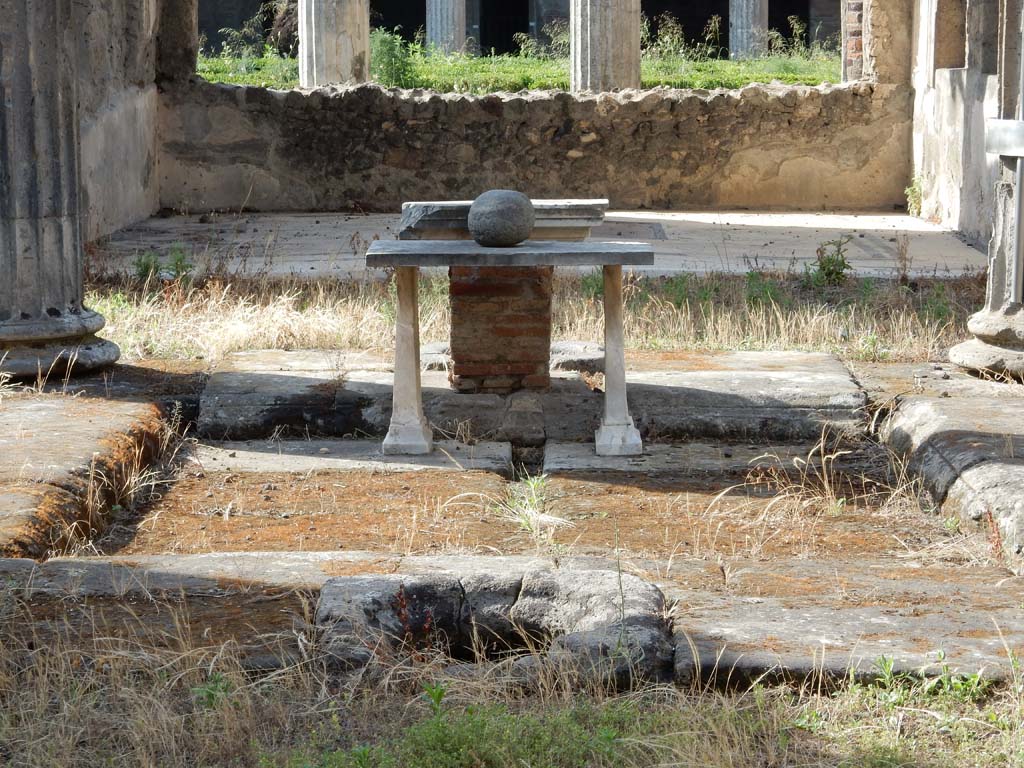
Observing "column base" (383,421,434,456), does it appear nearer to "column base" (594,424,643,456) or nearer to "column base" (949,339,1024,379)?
"column base" (594,424,643,456)

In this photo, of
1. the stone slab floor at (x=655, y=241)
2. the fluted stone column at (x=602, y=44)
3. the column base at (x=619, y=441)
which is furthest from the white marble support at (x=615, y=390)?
the fluted stone column at (x=602, y=44)

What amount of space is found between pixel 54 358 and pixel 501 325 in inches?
73.6

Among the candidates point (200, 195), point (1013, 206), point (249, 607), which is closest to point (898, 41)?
point (200, 195)

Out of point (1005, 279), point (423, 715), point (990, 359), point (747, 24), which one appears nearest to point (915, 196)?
point (1005, 279)

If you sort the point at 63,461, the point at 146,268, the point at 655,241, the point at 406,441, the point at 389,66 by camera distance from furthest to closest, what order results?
the point at 389,66 → the point at 655,241 → the point at 146,268 → the point at 406,441 → the point at 63,461

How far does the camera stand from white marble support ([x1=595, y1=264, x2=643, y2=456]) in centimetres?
510

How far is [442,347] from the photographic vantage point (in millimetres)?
6426

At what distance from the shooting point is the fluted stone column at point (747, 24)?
75.3ft

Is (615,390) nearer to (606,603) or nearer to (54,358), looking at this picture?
(606,603)

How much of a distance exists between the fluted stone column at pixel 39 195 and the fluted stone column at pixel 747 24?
18549mm

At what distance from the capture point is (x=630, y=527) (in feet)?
13.9

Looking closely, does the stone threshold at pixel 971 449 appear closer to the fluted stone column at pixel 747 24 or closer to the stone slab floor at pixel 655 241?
the stone slab floor at pixel 655 241

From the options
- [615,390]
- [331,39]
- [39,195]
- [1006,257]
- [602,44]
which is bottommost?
[615,390]

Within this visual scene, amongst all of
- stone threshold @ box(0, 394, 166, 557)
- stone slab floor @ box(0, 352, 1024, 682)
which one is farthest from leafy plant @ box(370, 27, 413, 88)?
stone threshold @ box(0, 394, 166, 557)
